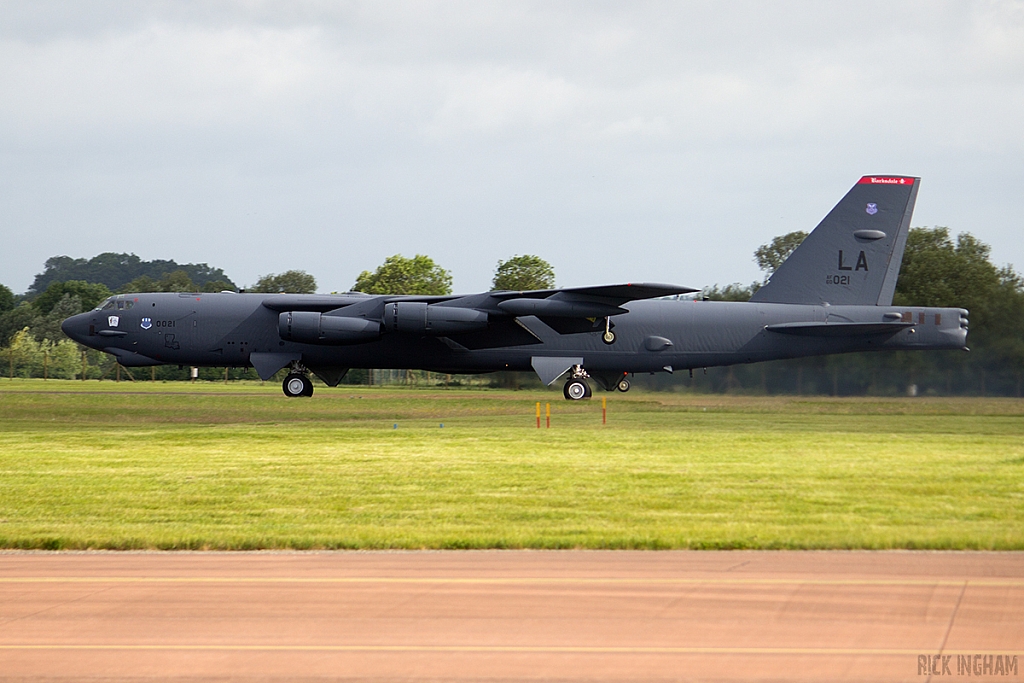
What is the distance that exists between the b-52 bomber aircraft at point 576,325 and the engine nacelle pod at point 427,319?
40 millimetres

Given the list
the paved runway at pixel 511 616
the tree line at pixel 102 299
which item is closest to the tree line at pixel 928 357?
the tree line at pixel 102 299

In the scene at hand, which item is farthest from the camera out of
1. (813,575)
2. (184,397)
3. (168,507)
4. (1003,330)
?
(184,397)

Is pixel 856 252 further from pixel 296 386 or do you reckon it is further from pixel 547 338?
pixel 296 386

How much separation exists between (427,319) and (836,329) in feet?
37.1

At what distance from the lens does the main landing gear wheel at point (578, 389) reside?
95.9 feet

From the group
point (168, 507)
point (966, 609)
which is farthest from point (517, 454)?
point (966, 609)

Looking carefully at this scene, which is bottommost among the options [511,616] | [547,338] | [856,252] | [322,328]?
[511,616]

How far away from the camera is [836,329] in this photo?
28.1 m

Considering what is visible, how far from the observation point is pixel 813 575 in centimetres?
787

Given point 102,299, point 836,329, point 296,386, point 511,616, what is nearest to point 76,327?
point 296,386

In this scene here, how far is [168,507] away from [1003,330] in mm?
27343

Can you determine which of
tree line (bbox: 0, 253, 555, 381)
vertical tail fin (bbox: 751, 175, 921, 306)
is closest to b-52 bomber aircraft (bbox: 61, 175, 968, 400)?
vertical tail fin (bbox: 751, 175, 921, 306)

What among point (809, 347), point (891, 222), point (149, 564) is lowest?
point (149, 564)

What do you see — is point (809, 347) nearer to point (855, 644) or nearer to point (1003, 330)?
point (1003, 330)
